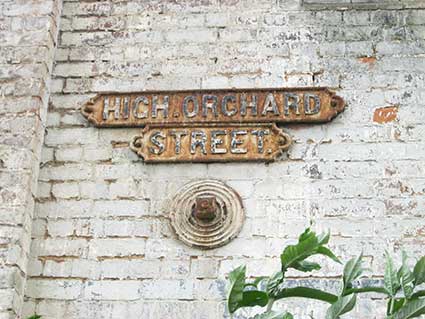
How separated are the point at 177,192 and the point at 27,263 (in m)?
1.01

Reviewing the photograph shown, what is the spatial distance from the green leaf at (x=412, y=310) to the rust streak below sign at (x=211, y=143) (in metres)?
2.14

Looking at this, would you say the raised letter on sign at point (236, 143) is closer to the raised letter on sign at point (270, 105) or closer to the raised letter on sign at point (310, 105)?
the raised letter on sign at point (270, 105)

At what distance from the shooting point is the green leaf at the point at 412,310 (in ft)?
10.9

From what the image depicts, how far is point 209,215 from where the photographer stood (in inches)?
204

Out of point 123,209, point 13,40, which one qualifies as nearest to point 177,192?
point 123,209

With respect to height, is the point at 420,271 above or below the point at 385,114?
below

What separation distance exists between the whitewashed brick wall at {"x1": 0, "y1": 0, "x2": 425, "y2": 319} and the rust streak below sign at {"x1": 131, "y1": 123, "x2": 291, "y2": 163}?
0.07 metres

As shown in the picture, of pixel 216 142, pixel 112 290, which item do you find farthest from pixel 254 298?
pixel 216 142

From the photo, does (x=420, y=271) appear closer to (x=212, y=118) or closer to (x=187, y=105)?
(x=212, y=118)

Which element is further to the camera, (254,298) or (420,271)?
(254,298)

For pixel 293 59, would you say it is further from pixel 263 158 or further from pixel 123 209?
pixel 123 209

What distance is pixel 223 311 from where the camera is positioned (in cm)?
498

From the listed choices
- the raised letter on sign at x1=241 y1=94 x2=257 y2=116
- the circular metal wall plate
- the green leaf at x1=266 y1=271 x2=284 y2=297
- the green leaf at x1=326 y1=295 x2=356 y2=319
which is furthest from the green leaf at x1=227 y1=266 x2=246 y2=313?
the raised letter on sign at x1=241 y1=94 x2=257 y2=116

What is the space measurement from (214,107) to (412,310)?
8.45 ft
